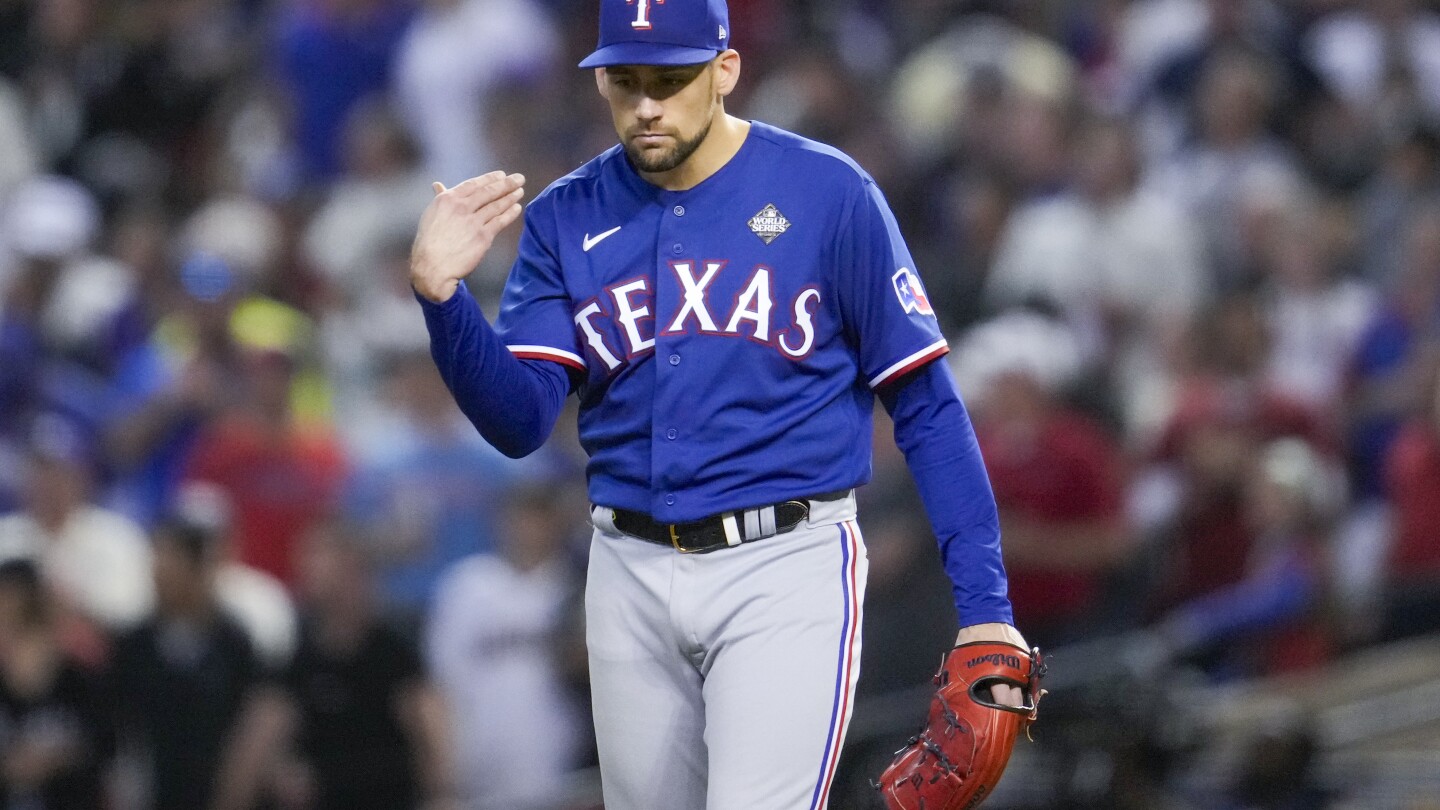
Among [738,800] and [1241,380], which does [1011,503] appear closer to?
[1241,380]

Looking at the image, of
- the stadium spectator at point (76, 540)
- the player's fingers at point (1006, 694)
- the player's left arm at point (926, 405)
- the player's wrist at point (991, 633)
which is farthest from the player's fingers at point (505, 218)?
the stadium spectator at point (76, 540)

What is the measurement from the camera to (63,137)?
1116cm

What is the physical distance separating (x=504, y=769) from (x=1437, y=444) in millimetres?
3597

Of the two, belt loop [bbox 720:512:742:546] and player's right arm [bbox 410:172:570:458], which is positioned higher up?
player's right arm [bbox 410:172:570:458]

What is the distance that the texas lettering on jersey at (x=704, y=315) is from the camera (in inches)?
156

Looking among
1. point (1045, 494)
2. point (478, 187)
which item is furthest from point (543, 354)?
point (1045, 494)

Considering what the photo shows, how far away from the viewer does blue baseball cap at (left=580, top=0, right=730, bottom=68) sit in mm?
3881

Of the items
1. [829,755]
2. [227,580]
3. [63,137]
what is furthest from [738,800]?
[63,137]

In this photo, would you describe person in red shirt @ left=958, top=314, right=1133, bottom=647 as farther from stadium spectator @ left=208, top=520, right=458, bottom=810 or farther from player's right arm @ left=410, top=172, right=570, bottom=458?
player's right arm @ left=410, top=172, right=570, bottom=458

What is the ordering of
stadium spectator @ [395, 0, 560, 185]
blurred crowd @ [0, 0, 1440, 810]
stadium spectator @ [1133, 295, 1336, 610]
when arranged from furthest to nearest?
stadium spectator @ [395, 0, 560, 185] < stadium spectator @ [1133, 295, 1336, 610] < blurred crowd @ [0, 0, 1440, 810]

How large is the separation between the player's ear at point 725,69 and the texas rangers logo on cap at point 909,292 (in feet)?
1.52

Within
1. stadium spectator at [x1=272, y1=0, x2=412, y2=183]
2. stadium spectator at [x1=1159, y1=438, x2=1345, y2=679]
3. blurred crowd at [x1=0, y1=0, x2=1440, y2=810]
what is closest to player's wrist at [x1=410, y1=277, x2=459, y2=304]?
blurred crowd at [x1=0, y1=0, x2=1440, y2=810]

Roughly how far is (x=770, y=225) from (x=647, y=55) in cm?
39

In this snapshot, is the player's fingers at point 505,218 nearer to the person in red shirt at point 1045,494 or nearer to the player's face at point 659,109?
the player's face at point 659,109
